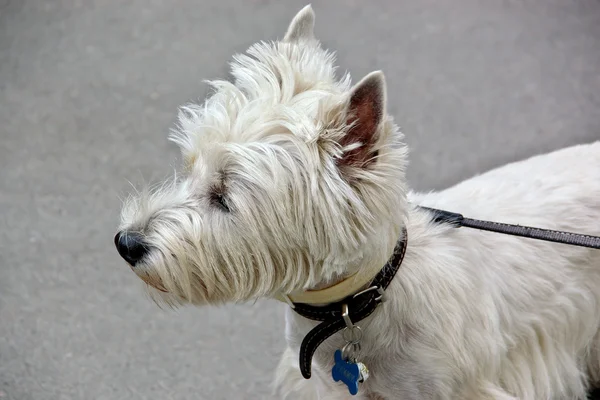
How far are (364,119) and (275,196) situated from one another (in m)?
0.22

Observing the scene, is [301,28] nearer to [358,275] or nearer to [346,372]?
[358,275]

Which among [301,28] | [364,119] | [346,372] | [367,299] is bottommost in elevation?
[346,372]

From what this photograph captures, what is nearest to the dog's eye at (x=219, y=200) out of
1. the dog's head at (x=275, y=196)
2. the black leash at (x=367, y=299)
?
the dog's head at (x=275, y=196)

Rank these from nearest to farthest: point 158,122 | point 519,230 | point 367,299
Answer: point 367,299
point 519,230
point 158,122

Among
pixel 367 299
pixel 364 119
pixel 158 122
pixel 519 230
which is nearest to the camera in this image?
pixel 364 119

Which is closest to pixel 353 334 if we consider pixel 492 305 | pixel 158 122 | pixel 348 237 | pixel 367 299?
pixel 367 299

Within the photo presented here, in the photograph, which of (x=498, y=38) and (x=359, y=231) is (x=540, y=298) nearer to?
(x=359, y=231)

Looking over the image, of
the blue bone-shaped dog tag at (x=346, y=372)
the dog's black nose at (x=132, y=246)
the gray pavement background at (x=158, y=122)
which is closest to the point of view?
the dog's black nose at (x=132, y=246)

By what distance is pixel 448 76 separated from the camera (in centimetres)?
341

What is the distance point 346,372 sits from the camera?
4.68 ft

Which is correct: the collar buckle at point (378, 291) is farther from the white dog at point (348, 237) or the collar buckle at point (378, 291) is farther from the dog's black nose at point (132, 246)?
the dog's black nose at point (132, 246)

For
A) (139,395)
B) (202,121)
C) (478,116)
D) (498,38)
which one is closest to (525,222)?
(202,121)

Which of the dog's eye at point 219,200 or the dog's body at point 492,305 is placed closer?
the dog's eye at point 219,200

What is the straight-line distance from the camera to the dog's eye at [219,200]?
1.30 metres
